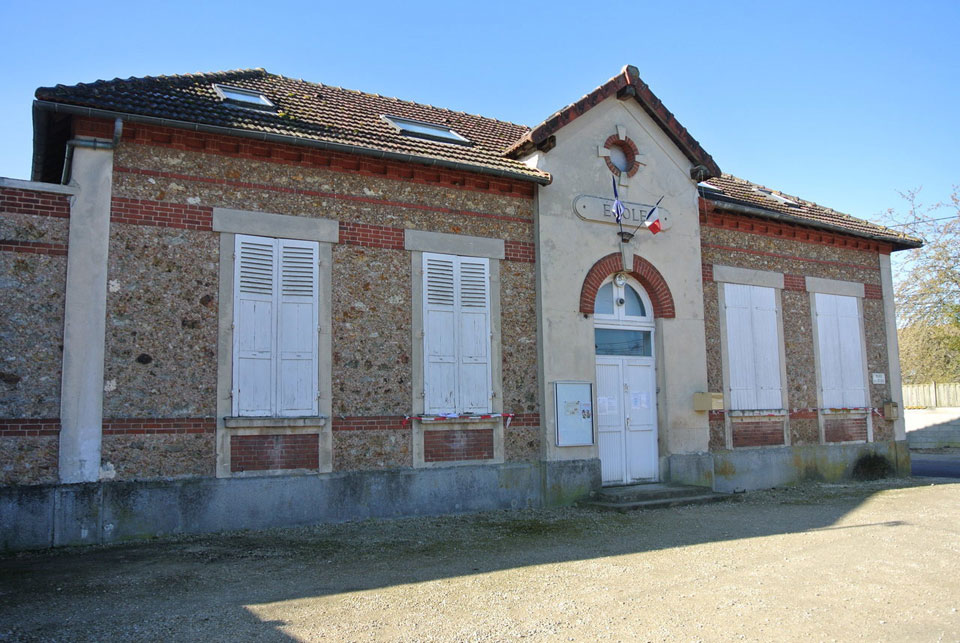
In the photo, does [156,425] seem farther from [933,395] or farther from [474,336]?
[933,395]

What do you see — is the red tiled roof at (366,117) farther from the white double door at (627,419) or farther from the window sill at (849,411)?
the window sill at (849,411)

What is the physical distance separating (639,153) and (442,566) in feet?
25.6

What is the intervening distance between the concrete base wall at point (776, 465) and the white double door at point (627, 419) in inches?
19.4

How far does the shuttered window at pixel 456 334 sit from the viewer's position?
9.98 m

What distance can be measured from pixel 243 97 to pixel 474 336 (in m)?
4.84

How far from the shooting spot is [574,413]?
10750 millimetres

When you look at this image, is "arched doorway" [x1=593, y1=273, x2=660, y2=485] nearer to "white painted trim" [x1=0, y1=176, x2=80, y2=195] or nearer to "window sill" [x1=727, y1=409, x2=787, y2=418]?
"window sill" [x1=727, y1=409, x2=787, y2=418]

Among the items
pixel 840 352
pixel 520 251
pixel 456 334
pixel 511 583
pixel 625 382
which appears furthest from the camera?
pixel 840 352

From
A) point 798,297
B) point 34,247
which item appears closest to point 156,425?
point 34,247

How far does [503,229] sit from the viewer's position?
1080 centimetres

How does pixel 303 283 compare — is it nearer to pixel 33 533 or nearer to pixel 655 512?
pixel 33 533

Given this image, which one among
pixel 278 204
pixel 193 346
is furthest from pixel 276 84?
pixel 193 346

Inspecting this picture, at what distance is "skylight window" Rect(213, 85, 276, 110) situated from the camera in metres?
10.3

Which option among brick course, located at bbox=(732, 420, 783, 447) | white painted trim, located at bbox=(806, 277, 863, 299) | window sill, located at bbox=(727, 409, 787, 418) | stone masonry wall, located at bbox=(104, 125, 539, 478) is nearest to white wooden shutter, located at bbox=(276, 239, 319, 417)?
stone masonry wall, located at bbox=(104, 125, 539, 478)
